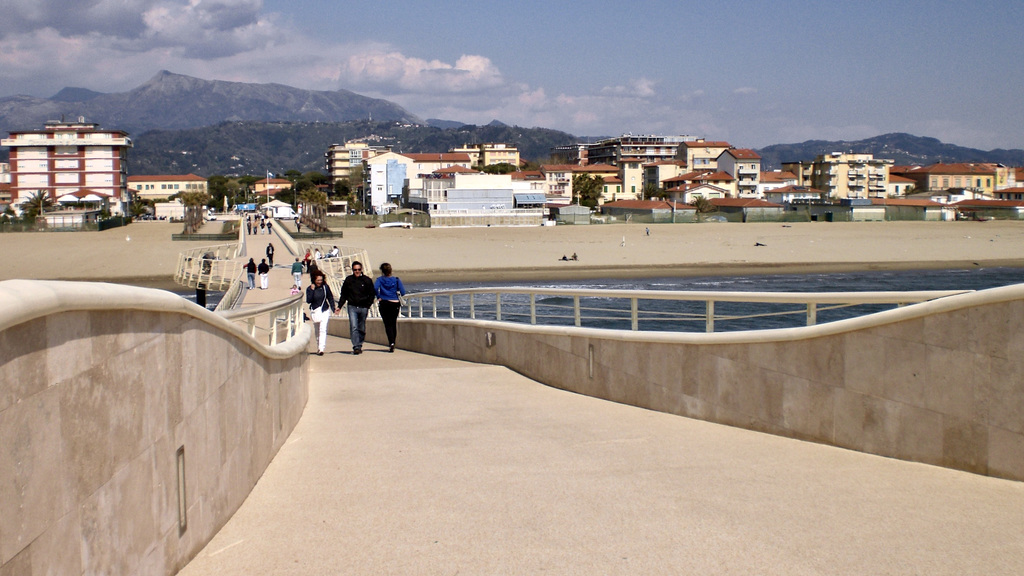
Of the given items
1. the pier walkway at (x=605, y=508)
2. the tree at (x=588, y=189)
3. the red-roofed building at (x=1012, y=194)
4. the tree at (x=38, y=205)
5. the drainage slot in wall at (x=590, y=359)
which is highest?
the tree at (x=588, y=189)

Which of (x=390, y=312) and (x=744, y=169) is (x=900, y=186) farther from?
(x=390, y=312)

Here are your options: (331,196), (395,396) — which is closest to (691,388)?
(395,396)

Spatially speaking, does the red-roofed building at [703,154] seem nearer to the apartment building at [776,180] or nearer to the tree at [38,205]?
the apartment building at [776,180]

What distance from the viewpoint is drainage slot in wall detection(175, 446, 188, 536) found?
3885mm

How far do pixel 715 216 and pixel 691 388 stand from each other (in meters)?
81.3

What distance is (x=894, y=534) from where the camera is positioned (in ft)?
14.3

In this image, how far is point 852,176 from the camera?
156875 mm

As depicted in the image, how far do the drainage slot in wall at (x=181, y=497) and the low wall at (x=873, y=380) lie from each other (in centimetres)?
426

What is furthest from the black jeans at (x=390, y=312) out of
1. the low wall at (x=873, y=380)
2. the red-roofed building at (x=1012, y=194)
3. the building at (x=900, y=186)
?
the building at (x=900, y=186)

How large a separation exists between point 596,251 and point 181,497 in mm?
56679

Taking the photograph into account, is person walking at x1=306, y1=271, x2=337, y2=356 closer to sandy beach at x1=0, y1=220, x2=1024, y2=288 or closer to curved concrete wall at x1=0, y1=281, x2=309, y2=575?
curved concrete wall at x1=0, y1=281, x2=309, y2=575

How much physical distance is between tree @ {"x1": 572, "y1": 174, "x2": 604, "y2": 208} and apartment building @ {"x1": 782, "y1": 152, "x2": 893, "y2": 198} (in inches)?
1635

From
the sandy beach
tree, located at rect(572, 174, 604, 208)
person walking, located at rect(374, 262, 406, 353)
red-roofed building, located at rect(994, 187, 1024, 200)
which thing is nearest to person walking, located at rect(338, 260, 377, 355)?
person walking, located at rect(374, 262, 406, 353)

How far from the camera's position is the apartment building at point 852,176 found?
513 ft
